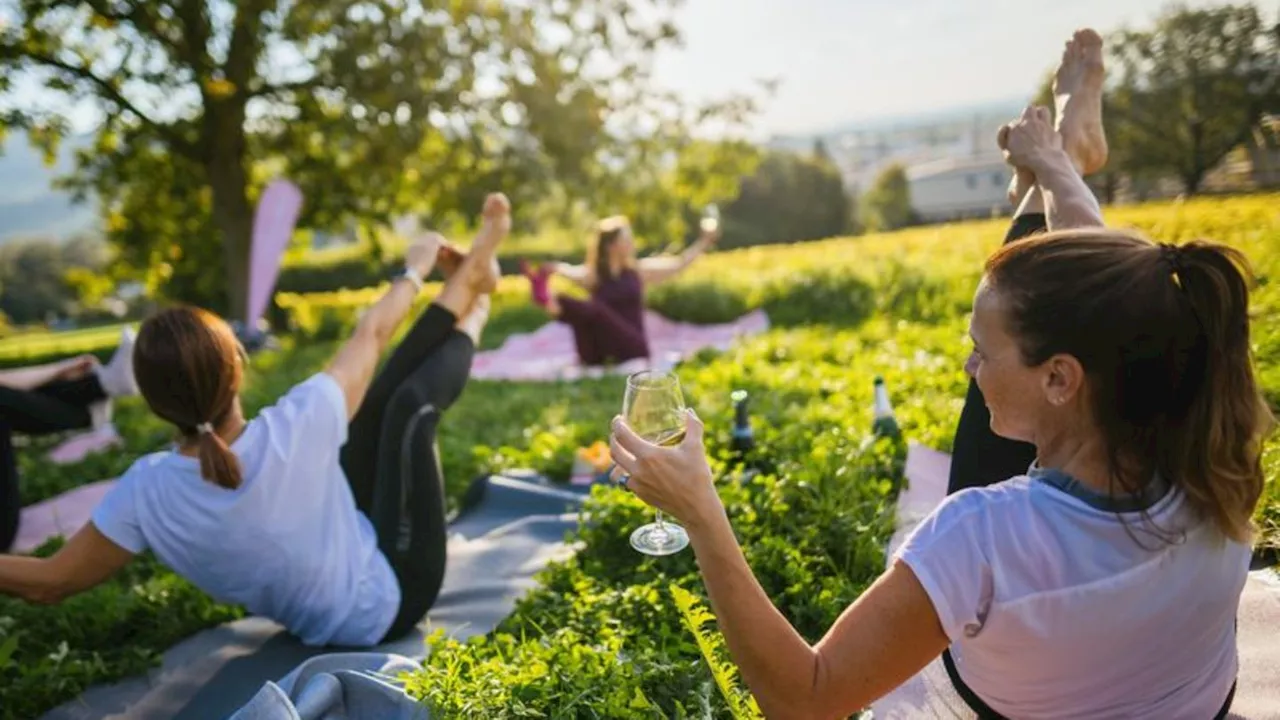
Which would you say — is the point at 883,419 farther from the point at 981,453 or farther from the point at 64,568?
the point at 64,568

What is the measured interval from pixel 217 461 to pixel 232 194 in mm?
12438

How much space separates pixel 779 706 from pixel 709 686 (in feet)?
2.07

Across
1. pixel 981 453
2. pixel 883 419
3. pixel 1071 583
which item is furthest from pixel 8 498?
pixel 1071 583

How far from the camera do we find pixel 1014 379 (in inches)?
59.3

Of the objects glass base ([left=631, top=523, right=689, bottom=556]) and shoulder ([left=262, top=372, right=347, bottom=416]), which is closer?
glass base ([left=631, top=523, right=689, bottom=556])

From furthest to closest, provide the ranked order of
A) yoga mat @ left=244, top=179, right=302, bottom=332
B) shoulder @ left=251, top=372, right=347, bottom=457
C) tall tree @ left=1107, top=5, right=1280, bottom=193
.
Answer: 1. yoga mat @ left=244, top=179, right=302, bottom=332
2. tall tree @ left=1107, top=5, right=1280, bottom=193
3. shoulder @ left=251, top=372, right=347, bottom=457

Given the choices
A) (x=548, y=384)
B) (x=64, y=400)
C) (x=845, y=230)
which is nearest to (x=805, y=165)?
(x=845, y=230)

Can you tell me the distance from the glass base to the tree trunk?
508 inches

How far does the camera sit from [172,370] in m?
2.61

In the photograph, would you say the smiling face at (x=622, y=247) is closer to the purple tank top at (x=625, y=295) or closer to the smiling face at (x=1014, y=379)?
the purple tank top at (x=625, y=295)

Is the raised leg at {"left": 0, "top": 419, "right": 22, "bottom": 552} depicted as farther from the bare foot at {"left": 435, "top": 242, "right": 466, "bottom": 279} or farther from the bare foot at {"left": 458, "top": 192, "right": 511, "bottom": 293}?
the bare foot at {"left": 458, "top": 192, "right": 511, "bottom": 293}

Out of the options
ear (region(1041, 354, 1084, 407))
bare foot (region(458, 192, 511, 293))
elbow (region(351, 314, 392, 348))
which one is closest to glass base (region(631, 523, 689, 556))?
ear (region(1041, 354, 1084, 407))

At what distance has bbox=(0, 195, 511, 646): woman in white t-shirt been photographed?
2633 mm

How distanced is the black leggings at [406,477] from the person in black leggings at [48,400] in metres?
1.86
